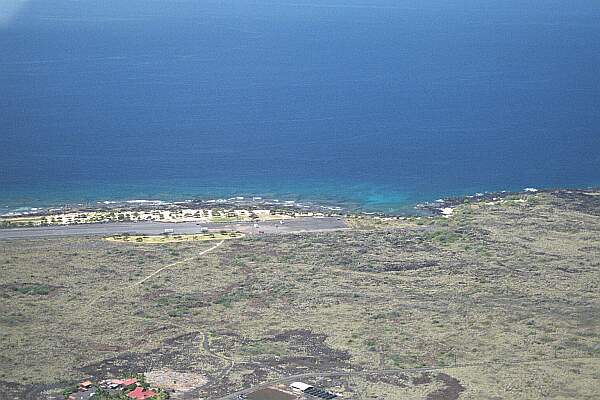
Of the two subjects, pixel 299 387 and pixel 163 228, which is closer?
pixel 299 387

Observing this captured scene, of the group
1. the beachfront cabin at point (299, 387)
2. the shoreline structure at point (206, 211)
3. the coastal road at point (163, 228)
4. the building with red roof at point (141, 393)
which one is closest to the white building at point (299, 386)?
the beachfront cabin at point (299, 387)

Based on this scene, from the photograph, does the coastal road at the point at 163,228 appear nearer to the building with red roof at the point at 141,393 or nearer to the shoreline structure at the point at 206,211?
the shoreline structure at the point at 206,211

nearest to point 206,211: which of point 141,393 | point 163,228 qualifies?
point 163,228

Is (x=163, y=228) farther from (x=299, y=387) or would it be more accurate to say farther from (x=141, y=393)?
(x=299, y=387)

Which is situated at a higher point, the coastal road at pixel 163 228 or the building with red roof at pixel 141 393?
the coastal road at pixel 163 228

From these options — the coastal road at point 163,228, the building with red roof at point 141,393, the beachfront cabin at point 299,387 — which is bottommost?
the beachfront cabin at point 299,387

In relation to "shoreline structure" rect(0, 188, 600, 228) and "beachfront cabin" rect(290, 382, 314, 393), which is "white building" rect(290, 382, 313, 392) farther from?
"shoreline structure" rect(0, 188, 600, 228)

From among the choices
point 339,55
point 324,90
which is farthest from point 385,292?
point 339,55
